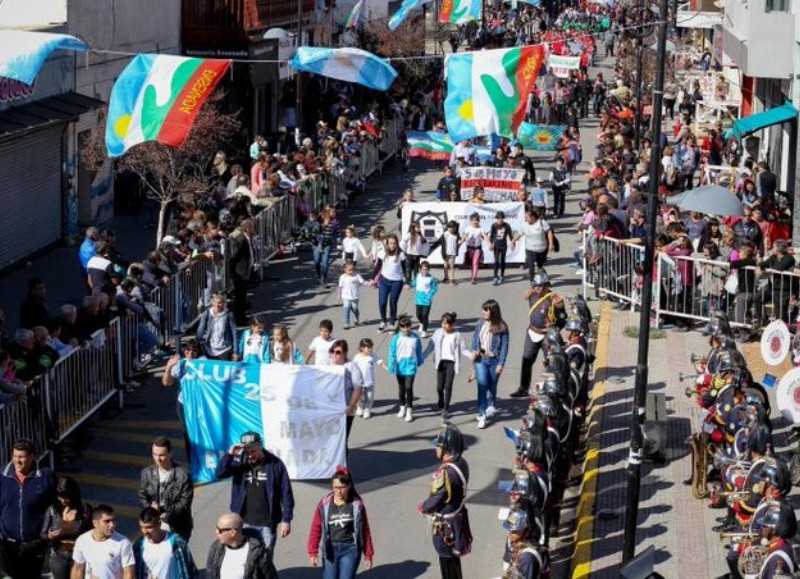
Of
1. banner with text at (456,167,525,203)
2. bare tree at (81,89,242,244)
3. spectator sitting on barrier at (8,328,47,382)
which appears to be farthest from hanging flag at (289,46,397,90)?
spectator sitting on barrier at (8,328,47,382)

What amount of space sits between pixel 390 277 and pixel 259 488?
34.0 feet

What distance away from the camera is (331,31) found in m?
56.5

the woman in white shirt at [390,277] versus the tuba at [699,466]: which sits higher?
the woman in white shirt at [390,277]

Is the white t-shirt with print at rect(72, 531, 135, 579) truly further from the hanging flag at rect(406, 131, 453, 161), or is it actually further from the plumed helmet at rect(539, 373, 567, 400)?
the hanging flag at rect(406, 131, 453, 161)

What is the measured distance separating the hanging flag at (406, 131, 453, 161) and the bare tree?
23.5 ft

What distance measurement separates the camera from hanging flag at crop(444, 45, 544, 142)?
73.6 ft

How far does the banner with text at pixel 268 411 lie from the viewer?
16938 mm

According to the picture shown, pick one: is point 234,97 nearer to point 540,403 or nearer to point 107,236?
point 107,236

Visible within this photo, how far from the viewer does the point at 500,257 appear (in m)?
A: 27.6

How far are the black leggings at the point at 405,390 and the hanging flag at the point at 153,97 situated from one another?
172 inches

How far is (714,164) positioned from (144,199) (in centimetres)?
1412

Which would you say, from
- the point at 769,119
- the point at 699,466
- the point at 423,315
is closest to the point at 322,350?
the point at 699,466

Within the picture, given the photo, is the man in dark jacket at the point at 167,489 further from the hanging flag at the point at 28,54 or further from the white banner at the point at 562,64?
the white banner at the point at 562,64

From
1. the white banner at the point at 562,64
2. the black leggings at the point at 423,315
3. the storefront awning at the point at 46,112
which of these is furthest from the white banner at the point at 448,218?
the white banner at the point at 562,64
